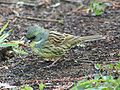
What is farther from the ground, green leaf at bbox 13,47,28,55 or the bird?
the bird

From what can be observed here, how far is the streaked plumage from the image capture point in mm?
5832

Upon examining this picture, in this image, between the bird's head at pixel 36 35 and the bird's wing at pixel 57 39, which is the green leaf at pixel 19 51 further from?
the bird's wing at pixel 57 39

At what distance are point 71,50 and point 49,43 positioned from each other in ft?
1.89

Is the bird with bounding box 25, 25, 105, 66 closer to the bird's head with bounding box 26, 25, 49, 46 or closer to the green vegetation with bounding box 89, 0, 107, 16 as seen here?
the bird's head with bounding box 26, 25, 49, 46

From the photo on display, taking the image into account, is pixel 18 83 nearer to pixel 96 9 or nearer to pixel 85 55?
pixel 85 55

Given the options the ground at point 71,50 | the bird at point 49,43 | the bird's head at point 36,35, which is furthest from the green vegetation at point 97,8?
the bird's head at point 36,35

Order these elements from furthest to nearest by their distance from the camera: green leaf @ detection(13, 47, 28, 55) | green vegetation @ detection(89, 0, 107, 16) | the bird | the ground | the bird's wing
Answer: green vegetation @ detection(89, 0, 107, 16) < green leaf @ detection(13, 47, 28, 55) < the bird's wing < the bird < the ground

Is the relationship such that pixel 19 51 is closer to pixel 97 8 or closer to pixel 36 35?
pixel 36 35

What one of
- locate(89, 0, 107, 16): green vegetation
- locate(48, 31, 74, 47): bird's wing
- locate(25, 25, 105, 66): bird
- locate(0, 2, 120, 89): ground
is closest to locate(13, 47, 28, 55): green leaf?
locate(0, 2, 120, 89): ground

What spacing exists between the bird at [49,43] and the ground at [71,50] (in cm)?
14

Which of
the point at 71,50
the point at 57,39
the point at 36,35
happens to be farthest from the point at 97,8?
the point at 36,35

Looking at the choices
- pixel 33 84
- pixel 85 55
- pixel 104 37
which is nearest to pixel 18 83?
pixel 33 84

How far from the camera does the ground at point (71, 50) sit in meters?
5.45

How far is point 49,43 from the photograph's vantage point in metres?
5.94
